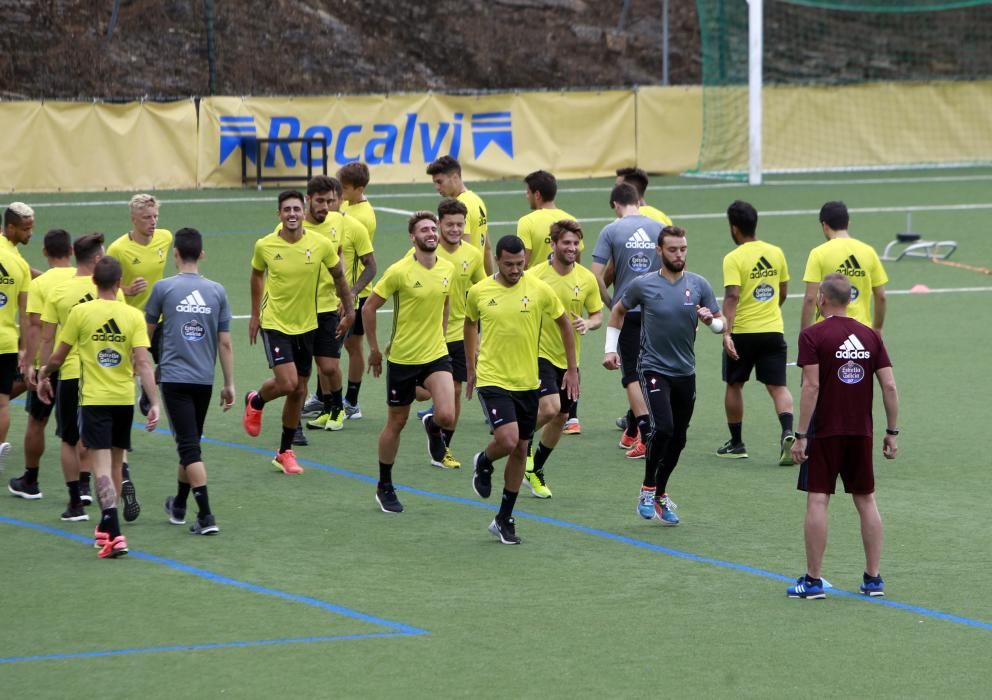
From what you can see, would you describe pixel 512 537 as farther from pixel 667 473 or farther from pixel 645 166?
pixel 645 166

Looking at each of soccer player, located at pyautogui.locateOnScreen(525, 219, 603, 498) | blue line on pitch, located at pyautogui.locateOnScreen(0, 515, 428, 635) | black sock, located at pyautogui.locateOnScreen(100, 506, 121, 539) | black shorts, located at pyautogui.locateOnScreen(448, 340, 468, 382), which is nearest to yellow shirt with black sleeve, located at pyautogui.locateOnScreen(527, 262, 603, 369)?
soccer player, located at pyautogui.locateOnScreen(525, 219, 603, 498)

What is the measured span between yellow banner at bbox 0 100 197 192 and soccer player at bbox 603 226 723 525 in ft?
83.1

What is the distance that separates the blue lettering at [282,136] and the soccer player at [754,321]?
23950mm

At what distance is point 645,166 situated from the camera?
38.9 meters

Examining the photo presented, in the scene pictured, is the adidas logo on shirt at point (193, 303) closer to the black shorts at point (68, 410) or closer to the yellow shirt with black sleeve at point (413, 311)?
the black shorts at point (68, 410)

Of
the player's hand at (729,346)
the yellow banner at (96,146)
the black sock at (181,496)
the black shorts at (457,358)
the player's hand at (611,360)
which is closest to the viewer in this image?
the black sock at (181,496)

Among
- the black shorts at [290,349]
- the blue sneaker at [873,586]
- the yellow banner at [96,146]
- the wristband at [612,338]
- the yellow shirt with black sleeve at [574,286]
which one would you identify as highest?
the yellow banner at [96,146]

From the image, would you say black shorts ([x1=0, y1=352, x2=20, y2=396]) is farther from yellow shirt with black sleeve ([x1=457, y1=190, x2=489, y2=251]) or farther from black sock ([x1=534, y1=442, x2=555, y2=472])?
yellow shirt with black sleeve ([x1=457, y1=190, x2=489, y2=251])

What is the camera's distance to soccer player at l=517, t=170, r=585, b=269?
533 inches

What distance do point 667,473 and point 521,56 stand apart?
121ft

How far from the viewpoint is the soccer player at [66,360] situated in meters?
10.5

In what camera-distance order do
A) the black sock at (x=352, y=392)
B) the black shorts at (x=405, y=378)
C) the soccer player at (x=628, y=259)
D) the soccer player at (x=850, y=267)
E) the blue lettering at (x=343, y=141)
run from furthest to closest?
1. the blue lettering at (x=343, y=141)
2. the black sock at (x=352, y=392)
3. the soccer player at (x=628, y=259)
4. the soccer player at (x=850, y=267)
5. the black shorts at (x=405, y=378)

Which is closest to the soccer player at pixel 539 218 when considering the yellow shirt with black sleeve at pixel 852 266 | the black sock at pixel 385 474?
the yellow shirt with black sleeve at pixel 852 266

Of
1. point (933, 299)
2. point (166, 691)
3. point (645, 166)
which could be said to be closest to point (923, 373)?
point (933, 299)
